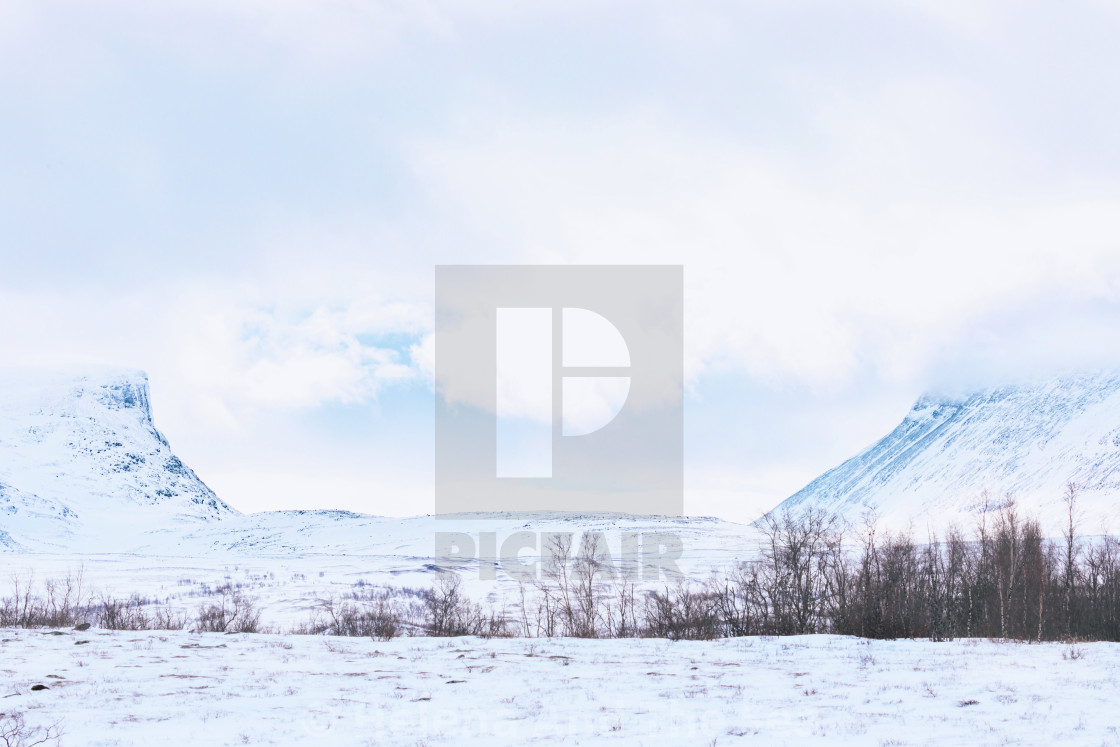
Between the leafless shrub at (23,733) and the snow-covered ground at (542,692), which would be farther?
the snow-covered ground at (542,692)

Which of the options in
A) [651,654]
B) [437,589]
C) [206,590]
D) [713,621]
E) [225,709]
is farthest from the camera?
[437,589]

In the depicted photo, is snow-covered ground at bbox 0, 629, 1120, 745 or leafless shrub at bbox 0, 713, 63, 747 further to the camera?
snow-covered ground at bbox 0, 629, 1120, 745

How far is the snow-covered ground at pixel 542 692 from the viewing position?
1312 centimetres

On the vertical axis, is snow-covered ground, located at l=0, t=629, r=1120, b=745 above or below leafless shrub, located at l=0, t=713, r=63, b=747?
below

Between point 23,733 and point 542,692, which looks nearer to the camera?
point 23,733

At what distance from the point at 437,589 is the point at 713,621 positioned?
3518cm

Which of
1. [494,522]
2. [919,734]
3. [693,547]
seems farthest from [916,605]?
[494,522]

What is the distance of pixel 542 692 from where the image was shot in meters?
17.4

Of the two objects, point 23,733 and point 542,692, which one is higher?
Answer: point 23,733

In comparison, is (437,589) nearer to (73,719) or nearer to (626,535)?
(73,719)

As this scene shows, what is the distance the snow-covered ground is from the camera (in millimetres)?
13117

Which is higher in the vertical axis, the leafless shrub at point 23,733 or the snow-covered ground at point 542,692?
the leafless shrub at point 23,733

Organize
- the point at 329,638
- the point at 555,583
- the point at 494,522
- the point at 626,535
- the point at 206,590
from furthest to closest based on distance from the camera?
1. the point at 494,522
2. the point at 626,535
3. the point at 555,583
4. the point at 206,590
5. the point at 329,638

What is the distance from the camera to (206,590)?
60.8 m
